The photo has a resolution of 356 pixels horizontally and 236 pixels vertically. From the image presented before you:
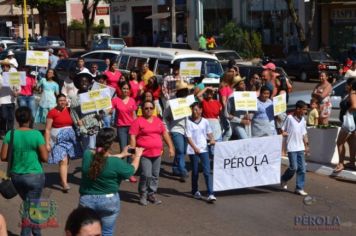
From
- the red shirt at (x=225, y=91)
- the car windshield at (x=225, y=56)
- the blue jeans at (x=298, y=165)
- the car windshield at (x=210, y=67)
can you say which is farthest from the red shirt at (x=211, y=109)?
the car windshield at (x=225, y=56)

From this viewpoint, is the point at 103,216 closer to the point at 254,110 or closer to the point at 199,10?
the point at 254,110

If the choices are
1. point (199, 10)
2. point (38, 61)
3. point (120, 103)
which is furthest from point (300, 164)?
point (199, 10)

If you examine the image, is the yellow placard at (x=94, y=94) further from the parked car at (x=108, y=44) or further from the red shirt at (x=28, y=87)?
the parked car at (x=108, y=44)

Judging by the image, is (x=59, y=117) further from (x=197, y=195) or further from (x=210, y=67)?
(x=210, y=67)

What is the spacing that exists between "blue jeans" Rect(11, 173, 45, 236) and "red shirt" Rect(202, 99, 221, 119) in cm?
443

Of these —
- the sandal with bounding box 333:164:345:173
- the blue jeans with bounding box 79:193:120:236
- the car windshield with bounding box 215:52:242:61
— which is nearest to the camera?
the blue jeans with bounding box 79:193:120:236

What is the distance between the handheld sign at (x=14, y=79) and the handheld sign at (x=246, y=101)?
18.7 feet

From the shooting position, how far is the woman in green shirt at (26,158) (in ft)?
24.0

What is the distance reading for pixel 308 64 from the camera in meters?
30.1

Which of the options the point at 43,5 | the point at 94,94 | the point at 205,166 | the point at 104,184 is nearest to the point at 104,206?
the point at 104,184

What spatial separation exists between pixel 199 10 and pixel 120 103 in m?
39.0

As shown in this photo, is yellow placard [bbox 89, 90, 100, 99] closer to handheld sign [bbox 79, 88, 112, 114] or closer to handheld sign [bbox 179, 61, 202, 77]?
handheld sign [bbox 79, 88, 112, 114]

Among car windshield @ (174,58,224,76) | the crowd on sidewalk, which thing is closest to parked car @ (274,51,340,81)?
car windshield @ (174,58,224,76)

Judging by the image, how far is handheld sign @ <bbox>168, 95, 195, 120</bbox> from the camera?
1062 cm
